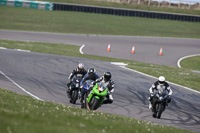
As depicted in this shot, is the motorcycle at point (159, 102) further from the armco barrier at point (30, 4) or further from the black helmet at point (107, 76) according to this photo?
the armco barrier at point (30, 4)

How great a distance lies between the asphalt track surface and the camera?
14914 millimetres

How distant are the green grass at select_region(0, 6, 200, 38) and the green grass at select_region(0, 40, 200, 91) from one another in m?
10.5

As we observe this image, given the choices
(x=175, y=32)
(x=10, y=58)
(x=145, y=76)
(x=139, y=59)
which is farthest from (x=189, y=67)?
(x=175, y=32)

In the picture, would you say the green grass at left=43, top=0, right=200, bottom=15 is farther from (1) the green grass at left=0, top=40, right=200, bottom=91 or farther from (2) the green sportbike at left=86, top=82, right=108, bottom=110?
(2) the green sportbike at left=86, top=82, right=108, bottom=110

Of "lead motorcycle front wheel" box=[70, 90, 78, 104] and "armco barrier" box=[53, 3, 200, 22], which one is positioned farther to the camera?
"armco barrier" box=[53, 3, 200, 22]

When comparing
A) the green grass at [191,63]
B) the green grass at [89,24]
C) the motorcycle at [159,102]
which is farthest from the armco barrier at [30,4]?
the motorcycle at [159,102]

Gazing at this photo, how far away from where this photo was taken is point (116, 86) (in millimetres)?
19469

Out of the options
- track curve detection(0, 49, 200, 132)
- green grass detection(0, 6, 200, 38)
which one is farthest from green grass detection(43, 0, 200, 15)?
track curve detection(0, 49, 200, 132)

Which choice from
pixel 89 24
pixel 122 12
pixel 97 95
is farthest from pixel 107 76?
pixel 122 12

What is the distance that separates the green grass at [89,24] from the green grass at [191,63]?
13.7 metres

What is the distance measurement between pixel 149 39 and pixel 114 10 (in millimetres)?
13330

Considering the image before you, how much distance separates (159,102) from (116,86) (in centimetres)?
492

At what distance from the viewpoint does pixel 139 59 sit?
31766 mm

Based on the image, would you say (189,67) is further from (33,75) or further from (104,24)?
(104,24)
